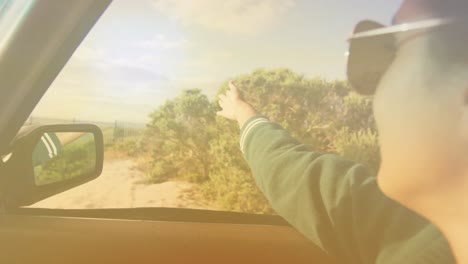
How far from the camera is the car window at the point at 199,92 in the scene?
1.38 m

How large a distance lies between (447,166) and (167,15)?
2.28 ft

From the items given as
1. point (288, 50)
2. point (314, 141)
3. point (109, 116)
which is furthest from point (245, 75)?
point (109, 116)

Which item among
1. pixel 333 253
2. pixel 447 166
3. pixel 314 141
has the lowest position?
pixel 333 253

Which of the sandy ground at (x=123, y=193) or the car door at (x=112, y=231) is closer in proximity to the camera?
the car door at (x=112, y=231)

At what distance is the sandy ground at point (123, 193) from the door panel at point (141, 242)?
43 millimetres

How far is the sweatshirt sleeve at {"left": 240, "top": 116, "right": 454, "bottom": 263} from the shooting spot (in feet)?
4.33

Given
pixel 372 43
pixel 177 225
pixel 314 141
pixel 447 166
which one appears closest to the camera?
pixel 447 166

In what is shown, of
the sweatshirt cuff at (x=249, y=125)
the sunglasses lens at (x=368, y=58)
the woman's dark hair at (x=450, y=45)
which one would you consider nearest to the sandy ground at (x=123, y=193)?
the sweatshirt cuff at (x=249, y=125)

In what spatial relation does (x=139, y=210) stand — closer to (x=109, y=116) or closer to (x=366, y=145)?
(x=109, y=116)

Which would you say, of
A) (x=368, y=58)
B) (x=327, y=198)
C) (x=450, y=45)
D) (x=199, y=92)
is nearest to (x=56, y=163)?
(x=199, y=92)

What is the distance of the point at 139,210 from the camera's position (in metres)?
1.55

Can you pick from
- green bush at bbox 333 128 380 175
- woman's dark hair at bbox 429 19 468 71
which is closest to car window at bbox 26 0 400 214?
green bush at bbox 333 128 380 175

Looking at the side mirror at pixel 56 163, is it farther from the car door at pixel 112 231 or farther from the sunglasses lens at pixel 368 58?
the sunglasses lens at pixel 368 58

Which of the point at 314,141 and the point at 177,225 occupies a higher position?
the point at 314,141
